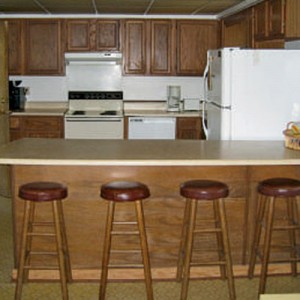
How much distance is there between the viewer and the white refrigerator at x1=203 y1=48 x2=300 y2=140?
14.1 feet

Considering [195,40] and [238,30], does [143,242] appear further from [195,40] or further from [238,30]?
[195,40]

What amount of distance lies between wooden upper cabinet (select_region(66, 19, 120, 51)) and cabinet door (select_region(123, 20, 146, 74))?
124mm

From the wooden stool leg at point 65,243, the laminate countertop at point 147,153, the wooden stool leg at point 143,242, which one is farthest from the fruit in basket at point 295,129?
the wooden stool leg at point 65,243

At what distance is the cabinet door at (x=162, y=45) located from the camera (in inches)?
266

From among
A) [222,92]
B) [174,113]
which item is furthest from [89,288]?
[174,113]

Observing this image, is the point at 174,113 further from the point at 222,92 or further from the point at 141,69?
the point at 222,92

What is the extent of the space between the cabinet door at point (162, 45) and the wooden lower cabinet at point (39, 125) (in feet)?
4.45

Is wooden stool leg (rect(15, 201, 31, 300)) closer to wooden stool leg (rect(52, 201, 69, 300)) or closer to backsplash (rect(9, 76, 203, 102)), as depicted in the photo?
wooden stool leg (rect(52, 201, 69, 300))

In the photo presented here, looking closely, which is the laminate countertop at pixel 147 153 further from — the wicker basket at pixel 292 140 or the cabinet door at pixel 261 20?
the cabinet door at pixel 261 20

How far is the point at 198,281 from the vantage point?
3740mm

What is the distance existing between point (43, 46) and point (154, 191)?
3682mm

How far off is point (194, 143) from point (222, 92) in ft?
1.79

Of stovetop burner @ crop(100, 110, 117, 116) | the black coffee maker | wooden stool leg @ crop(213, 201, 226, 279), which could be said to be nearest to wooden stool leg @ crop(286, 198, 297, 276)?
wooden stool leg @ crop(213, 201, 226, 279)

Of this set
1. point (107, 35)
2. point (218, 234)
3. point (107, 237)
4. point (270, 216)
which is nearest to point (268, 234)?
point (270, 216)
